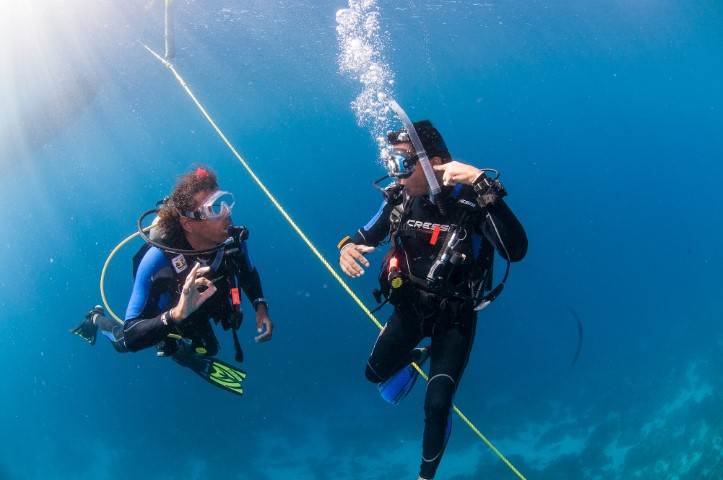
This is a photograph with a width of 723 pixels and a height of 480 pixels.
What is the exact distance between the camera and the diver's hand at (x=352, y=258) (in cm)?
332

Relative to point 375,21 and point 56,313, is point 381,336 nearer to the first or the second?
point 375,21

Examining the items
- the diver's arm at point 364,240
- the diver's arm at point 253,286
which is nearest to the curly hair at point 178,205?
the diver's arm at point 253,286

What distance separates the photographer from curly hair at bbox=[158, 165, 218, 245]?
3.61 m

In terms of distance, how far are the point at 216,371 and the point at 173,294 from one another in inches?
50.6

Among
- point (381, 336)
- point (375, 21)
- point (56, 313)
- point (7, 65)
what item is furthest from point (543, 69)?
point (56, 313)

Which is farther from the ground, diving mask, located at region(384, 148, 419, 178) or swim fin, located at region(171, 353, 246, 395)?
diving mask, located at region(384, 148, 419, 178)

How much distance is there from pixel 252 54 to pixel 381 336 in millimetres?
20148

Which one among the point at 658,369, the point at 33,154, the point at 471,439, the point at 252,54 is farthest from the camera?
the point at 33,154

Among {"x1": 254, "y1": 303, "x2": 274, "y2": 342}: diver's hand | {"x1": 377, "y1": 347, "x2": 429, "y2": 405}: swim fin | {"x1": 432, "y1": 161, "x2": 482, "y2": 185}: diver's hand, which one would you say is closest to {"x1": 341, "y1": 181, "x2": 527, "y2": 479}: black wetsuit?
{"x1": 432, "y1": 161, "x2": 482, "y2": 185}: diver's hand

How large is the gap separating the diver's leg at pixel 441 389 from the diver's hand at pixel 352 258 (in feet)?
3.18

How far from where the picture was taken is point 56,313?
143 feet

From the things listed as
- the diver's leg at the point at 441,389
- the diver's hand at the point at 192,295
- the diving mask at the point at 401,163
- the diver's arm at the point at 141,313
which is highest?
the diving mask at the point at 401,163

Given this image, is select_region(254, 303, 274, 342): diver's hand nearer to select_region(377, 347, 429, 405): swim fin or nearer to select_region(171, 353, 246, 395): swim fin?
select_region(171, 353, 246, 395): swim fin

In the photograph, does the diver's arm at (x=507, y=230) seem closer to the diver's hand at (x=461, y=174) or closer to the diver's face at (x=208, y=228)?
the diver's hand at (x=461, y=174)
